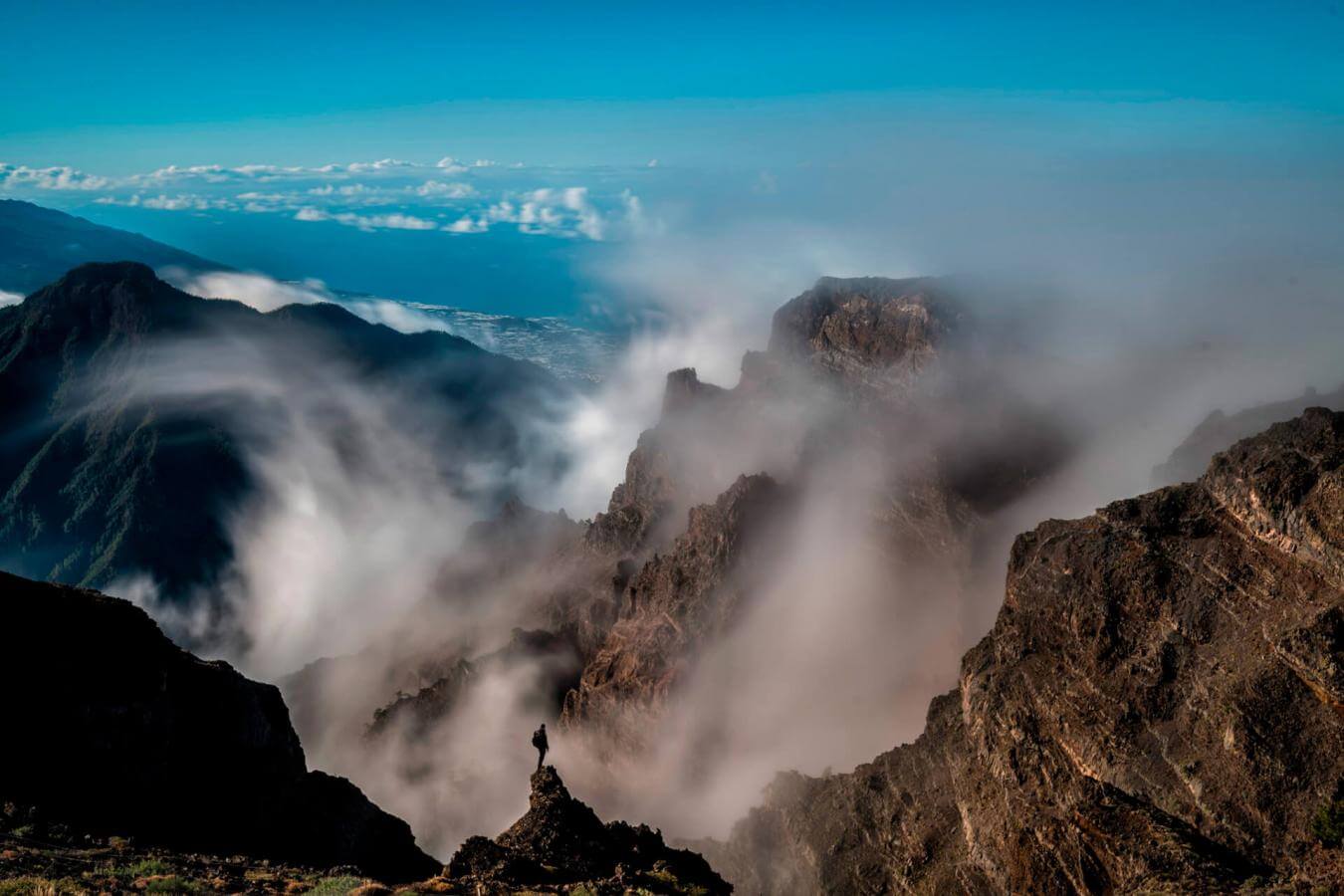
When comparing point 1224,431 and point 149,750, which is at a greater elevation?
point 1224,431

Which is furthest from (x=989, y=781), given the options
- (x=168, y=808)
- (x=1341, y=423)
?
(x=168, y=808)

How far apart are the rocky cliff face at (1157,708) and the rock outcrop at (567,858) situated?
1391 centimetres

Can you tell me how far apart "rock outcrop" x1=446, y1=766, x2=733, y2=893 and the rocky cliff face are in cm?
1391

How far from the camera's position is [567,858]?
3428cm

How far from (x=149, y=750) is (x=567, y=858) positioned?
18.9m

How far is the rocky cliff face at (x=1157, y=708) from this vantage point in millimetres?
25891

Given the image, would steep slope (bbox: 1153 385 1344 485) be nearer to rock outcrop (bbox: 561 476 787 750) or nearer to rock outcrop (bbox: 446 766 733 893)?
rock outcrop (bbox: 446 766 733 893)

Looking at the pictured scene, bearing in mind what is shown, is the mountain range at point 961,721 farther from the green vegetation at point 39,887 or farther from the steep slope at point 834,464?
the green vegetation at point 39,887

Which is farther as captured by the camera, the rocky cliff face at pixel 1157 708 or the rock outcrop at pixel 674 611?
the rock outcrop at pixel 674 611

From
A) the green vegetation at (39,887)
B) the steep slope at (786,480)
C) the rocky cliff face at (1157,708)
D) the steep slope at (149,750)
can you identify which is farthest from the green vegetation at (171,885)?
the steep slope at (786,480)

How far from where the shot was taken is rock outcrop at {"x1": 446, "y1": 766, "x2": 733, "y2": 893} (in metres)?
29.0

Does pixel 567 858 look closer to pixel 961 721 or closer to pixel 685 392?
pixel 961 721

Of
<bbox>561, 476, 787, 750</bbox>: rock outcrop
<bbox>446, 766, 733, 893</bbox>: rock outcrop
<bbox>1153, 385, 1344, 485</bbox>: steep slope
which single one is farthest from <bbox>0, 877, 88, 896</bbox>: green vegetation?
<bbox>561, 476, 787, 750</bbox>: rock outcrop

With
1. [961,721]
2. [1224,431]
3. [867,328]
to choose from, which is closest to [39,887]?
[961,721]
